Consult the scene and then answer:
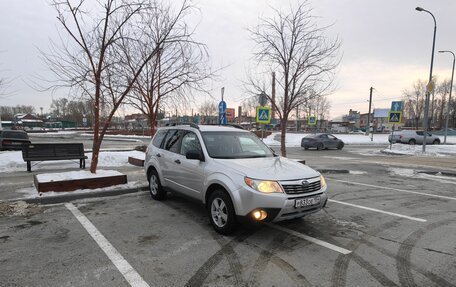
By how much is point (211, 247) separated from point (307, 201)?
5.01 ft

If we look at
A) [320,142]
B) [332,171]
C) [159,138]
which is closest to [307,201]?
[159,138]

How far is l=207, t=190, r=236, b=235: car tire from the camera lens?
4.32 m

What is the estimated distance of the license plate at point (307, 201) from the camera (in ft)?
13.7

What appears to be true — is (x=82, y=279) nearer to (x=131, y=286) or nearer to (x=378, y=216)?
(x=131, y=286)

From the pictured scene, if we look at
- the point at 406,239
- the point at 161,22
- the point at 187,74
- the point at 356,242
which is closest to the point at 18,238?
the point at 356,242

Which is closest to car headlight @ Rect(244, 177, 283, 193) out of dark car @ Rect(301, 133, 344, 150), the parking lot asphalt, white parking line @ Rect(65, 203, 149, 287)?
the parking lot asphalt

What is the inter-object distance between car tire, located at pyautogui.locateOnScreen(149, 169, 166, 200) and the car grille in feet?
10.8

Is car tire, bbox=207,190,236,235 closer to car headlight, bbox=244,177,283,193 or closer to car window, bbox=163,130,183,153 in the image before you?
car headlight, bbox=244,177,283,193

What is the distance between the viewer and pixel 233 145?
17.9 ft

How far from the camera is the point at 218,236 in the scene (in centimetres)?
454

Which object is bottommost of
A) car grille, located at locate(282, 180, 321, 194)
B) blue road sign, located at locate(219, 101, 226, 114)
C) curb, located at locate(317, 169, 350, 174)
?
curb, located at locate(317, 169, 350, 174)

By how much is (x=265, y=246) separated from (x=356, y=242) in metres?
1.39

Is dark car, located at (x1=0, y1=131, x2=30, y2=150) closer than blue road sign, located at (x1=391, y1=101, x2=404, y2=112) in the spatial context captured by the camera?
Yes

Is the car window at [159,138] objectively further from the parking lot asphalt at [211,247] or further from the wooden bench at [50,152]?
the wooden bench at [50,152]
